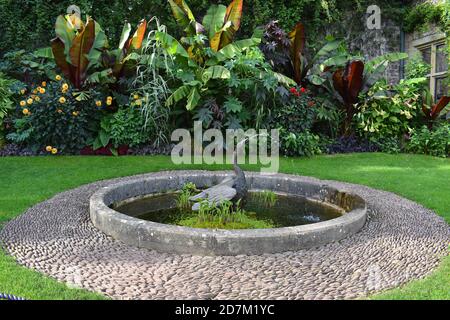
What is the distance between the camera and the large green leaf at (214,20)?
893 cm

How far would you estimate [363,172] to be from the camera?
7.30 metres

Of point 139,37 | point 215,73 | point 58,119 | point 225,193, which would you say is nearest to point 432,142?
point 215,73

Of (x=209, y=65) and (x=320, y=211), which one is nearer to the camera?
(x=320, y=211)

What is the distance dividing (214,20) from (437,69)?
253 inches

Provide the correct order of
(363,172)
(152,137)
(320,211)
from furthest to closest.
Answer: (152,137), (363,172), (320,211)

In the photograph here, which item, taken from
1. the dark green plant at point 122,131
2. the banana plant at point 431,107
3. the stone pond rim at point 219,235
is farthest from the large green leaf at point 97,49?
the banana plant at point 431,107

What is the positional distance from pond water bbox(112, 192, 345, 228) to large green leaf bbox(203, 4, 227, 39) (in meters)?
4.60

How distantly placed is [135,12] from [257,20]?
3475 millimetres

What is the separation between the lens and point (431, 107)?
32.4ft

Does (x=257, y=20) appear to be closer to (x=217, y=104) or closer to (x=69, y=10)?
(x=217, y=104)

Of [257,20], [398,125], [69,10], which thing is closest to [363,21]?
[257,20]

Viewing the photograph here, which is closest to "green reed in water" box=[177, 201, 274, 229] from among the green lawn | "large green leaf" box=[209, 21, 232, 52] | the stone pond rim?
the stone pond rim

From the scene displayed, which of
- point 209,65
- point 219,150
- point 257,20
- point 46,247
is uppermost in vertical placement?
point 257,20

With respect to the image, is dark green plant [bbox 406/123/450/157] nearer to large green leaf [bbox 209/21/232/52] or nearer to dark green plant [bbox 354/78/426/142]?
dark green plant [bbox 354/78/426/142]
